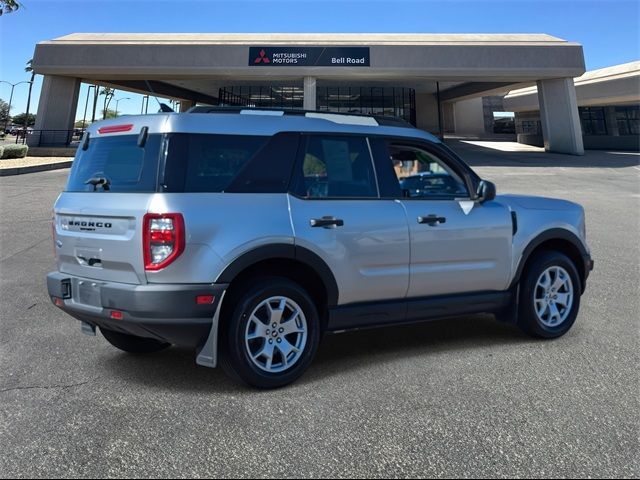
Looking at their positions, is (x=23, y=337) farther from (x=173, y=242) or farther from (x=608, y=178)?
(x=608, y=178)

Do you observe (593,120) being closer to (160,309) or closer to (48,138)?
(48,138)

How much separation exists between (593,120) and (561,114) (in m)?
14.9

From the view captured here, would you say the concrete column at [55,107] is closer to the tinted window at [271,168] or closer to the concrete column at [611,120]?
the tinted window at [271,168]

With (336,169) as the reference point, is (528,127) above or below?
above

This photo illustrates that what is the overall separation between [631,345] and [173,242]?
3.96 metres

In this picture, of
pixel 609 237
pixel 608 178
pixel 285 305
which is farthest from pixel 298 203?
pixel 608 178

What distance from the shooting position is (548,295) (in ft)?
14.9

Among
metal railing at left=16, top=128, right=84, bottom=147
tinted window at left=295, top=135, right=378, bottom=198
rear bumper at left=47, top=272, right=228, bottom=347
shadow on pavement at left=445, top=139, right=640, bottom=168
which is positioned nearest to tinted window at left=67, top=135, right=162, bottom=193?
rear bumper at left=47, top=272, right=228, bottom=347

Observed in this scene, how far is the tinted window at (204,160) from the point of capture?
3.26m

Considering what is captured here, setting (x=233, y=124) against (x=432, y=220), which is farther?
(x=432, y=220)

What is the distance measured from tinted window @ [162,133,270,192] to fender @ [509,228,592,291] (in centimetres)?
254

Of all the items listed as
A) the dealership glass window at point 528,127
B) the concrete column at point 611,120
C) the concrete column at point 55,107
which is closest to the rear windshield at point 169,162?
the concrete column at point 55,107

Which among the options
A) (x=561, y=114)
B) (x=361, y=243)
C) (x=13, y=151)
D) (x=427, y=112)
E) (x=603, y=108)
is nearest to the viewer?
(x=361, y=243)

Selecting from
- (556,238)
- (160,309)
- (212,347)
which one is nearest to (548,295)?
(556,238)
